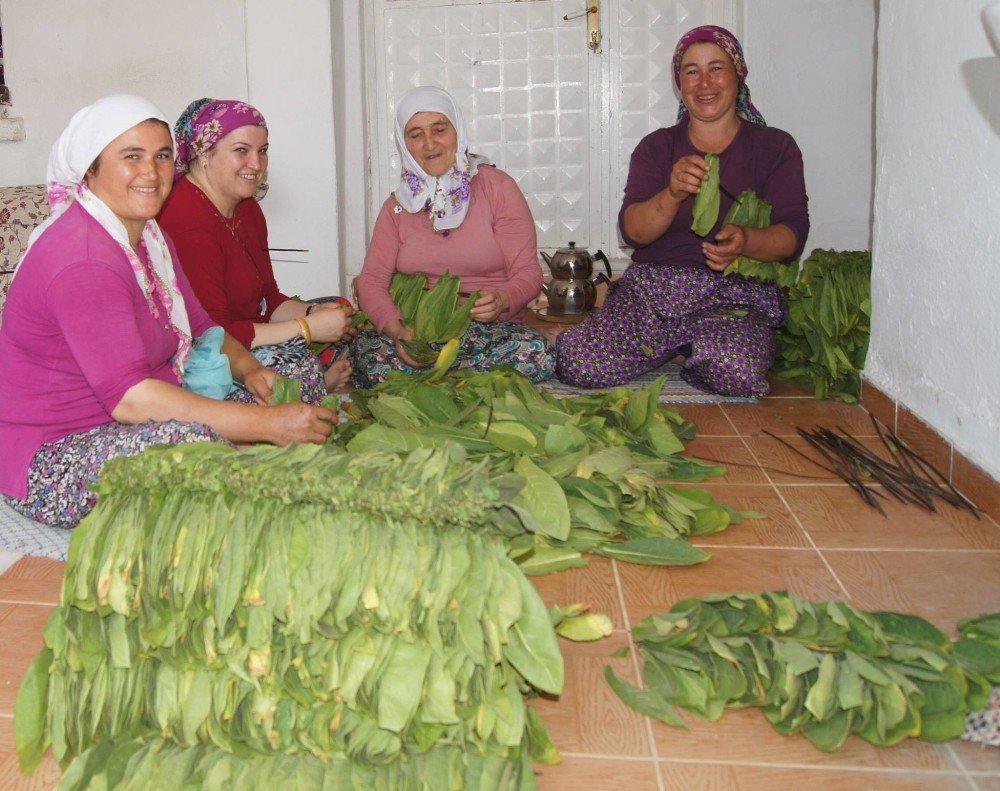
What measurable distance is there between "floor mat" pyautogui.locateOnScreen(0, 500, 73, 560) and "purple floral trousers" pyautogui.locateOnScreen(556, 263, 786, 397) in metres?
2.09

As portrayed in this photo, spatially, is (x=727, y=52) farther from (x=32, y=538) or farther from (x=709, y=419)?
(x=32, y=538)

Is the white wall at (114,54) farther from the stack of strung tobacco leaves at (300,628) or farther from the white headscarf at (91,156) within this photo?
the stack of strung tobacco leaves at (300,628)

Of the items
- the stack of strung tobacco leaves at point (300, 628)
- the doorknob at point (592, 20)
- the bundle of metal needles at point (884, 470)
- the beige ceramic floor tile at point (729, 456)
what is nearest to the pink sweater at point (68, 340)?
the stack of strung tobacco leaves at point (300, 628)

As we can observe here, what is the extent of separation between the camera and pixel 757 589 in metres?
2.08

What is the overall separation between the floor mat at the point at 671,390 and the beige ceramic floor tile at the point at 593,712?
5.65 feet

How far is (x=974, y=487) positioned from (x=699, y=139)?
1.75 m

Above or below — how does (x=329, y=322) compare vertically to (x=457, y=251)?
below

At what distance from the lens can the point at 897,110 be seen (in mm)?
3127

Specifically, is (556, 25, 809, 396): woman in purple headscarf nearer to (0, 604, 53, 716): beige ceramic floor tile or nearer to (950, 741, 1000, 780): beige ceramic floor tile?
(950, 741, 1000, 780): beige ceramic floor tile

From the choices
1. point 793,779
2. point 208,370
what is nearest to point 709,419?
point 208,370

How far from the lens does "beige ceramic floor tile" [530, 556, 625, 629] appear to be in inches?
79.3

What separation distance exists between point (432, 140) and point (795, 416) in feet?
5.38

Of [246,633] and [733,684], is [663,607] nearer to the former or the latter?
[733,684]

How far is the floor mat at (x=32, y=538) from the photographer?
2.27 m
